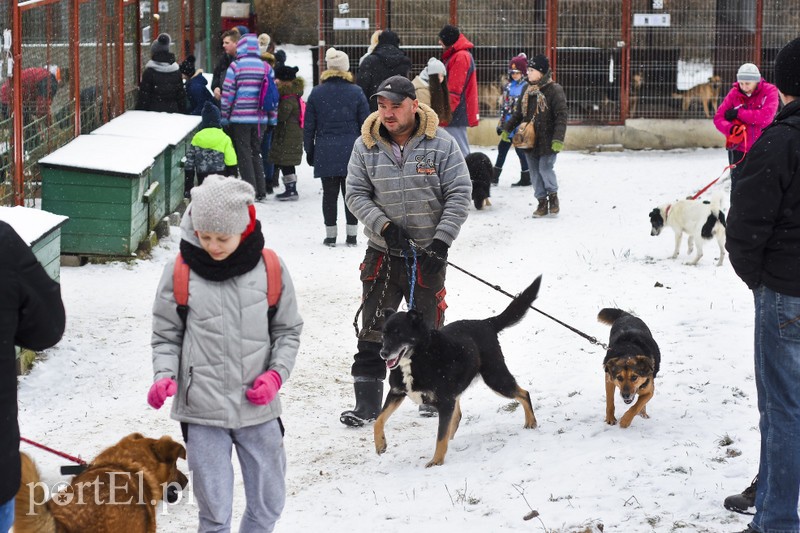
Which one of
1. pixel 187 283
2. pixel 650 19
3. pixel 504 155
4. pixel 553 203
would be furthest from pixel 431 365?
pixel 650 19

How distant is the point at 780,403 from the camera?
4105 millimetres

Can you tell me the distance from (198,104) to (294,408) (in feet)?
25.2

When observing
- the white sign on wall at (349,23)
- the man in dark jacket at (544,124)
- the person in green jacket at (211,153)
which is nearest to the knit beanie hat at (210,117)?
the person in green jacket at (211,153)

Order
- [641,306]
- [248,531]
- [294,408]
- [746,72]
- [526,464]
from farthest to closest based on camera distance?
[746,72], [641,306], [294,408], [526,464], [248,531]

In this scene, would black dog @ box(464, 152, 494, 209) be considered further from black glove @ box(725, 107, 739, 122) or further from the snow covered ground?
black glove @ box(725, 107, 739, 122)

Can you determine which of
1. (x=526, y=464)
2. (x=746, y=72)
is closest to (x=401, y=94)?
(x=526, y=464)

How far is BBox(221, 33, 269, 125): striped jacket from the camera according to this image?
12.6 meters

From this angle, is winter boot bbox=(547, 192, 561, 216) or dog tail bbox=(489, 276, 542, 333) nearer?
dog tail bbox=(489, 276, 542, 333)

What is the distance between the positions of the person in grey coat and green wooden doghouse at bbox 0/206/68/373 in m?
3.42

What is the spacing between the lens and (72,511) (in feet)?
11.5

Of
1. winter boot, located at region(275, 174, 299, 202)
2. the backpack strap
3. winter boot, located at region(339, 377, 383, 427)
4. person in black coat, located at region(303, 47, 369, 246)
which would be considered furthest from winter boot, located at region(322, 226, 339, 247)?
the backpack strap

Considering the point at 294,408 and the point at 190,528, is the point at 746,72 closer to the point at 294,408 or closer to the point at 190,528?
the point at 294,408

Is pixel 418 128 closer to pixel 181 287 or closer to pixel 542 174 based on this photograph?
pixel 181 287

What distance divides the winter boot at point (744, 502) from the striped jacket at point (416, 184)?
6.62ft
